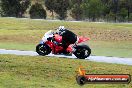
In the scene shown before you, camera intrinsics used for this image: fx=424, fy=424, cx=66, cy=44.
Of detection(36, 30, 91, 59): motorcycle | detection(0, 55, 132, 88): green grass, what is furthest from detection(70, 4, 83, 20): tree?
Answer: detection(0, 55, 132, 88): green grass

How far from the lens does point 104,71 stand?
1716 centimetres

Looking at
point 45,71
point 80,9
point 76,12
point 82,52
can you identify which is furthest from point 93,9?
point 45,71

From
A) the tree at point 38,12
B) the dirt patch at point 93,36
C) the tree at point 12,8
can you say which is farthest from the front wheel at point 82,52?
the tree at point 12,8

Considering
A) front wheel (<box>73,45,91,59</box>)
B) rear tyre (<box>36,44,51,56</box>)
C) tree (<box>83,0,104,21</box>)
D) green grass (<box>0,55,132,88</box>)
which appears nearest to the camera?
green grass (<box>0,55,132,88</box>)

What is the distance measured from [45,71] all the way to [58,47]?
17.4ft

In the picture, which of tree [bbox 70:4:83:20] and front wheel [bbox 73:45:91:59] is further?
tree [bbox 70:4:83:20]

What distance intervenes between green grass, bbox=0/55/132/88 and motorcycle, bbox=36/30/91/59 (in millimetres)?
1834

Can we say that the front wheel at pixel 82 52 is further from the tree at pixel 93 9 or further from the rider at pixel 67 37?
the tree at pixel 93 9

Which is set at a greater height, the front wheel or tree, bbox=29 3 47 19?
the front wheel

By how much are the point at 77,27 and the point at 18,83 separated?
3490 centimetres

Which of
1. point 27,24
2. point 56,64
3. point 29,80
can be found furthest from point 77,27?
point 29,80

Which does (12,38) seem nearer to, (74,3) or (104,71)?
(104,71)

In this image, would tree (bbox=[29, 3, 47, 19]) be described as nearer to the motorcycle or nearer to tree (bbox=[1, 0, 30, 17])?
tree (bbox=[1, 0, 30, 17])

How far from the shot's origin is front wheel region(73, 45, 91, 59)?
71.2 feet
